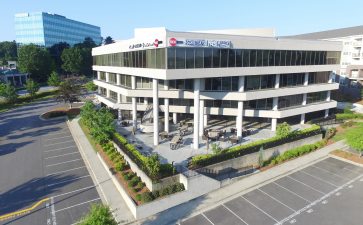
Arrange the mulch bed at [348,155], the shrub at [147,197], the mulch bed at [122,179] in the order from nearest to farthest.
A: the shrub at [147,197] → the mulch bed at [122,179] → the mulch bed at [348,155]

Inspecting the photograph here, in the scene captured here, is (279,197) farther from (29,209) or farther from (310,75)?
(310,75)

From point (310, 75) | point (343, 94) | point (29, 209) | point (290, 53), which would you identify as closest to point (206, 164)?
point (29, 209)

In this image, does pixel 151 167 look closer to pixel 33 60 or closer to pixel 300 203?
pixel 300 203

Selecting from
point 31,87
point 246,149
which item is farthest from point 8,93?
point 246,149

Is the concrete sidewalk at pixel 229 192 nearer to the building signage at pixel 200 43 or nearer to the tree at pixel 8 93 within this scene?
the building signage at pixel 200 43

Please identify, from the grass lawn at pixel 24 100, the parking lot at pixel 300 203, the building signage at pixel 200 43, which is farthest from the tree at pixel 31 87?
the parking lot at pixel 300 203

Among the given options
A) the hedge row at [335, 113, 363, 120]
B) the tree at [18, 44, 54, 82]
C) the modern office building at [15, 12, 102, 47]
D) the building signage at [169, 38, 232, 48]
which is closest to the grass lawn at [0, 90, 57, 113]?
the tree at [18, 44, 54, 82]
